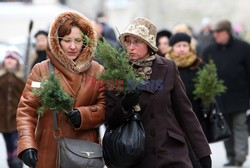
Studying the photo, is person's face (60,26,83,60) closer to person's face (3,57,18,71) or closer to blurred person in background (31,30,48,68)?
person's face (3,57,18,71)

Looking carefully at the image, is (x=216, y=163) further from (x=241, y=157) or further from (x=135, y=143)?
(x=135, y=143)

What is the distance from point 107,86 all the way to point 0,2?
32.4 meters

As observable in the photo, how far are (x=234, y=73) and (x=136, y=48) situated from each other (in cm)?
569

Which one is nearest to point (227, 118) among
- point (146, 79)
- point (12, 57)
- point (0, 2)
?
point (12, 57)

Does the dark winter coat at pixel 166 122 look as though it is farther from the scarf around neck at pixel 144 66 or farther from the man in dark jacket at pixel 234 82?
the man in dark jacket at pixel 234 82

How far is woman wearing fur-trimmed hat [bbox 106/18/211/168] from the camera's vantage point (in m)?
6.58

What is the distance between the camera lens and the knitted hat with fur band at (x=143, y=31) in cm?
664

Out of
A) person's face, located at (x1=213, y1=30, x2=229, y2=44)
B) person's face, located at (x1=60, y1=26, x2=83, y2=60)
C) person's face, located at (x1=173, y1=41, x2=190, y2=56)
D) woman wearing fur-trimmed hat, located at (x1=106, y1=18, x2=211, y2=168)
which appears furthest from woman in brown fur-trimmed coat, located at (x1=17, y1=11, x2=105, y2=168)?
person's face, located at (x1=213, y1=30, x2=229, y2=44)

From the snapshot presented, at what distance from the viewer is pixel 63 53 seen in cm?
657

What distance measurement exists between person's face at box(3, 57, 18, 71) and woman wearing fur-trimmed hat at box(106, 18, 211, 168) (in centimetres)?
462

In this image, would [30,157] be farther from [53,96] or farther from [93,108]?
[93,108]

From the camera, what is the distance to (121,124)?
6492mm

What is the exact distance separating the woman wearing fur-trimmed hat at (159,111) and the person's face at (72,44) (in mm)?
297

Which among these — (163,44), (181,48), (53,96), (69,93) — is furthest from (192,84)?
(53,96)
